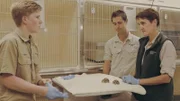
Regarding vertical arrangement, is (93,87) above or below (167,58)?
below

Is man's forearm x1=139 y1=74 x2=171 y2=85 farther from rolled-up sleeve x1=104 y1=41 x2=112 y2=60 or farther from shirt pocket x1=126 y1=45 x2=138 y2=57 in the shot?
rolled-up sleeve x1=104 y1=41 x2=112 y2=60

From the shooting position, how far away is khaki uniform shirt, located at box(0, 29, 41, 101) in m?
1.20

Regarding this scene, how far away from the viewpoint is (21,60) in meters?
1.27

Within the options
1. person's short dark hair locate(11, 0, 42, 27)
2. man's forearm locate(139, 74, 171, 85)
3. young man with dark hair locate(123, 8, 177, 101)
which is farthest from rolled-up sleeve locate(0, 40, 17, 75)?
man's forearm locate(139, 74, 171, 85)

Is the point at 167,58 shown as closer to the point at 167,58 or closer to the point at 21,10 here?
the point at 167,58

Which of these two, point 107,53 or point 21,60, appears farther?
point 107,53

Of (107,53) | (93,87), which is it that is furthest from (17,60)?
(107,53)

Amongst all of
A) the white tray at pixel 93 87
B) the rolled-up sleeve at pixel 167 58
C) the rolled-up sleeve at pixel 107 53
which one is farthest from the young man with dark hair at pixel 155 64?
the rolled-up sleeve at pixel 107 53

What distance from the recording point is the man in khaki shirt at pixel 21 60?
1203 millimetres

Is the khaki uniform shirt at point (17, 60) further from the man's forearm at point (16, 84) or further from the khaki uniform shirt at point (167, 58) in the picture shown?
the khaki uniform shirt at point (167, 58)

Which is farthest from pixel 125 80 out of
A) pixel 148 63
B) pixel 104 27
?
pixel 104 27

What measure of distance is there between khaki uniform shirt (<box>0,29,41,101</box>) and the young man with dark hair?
78 centimetres

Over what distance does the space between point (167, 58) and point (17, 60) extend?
1.11 m

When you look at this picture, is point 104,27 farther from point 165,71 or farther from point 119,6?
point 165,71
